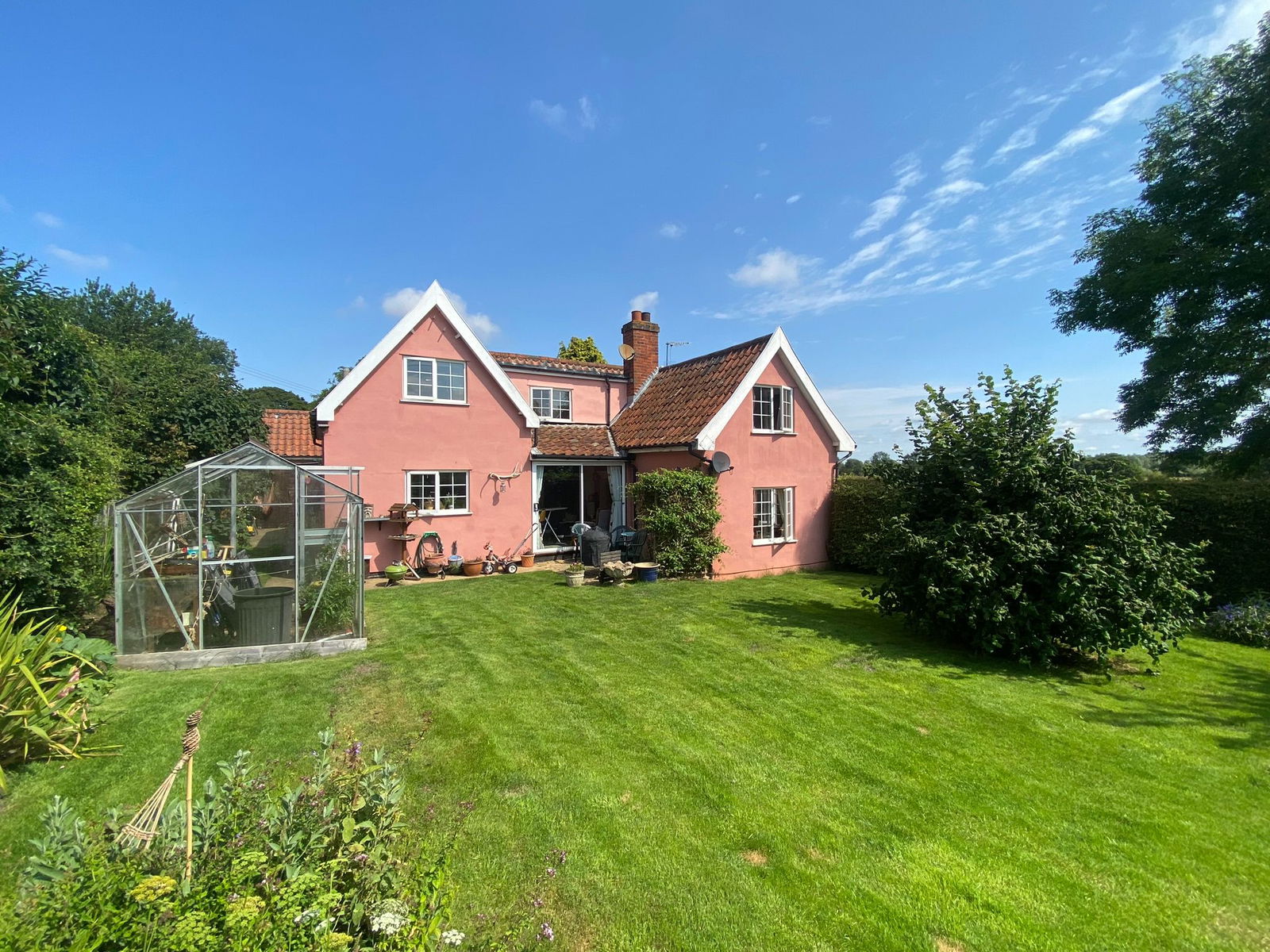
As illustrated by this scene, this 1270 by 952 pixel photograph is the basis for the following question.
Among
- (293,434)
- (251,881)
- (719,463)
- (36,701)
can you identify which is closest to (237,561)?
(36,701)

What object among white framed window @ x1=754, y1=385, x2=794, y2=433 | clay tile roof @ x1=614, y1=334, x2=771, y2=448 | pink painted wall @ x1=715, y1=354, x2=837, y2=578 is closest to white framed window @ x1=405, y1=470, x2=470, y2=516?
clay tile roof @ x1=614, y1=334, x2=771, y2=448

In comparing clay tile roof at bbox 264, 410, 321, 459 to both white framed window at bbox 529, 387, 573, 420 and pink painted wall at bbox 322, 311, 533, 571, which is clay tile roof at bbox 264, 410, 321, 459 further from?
white framed window at bbox 529, 387, 573, 420

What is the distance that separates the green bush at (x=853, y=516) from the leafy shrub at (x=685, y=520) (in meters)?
4.85

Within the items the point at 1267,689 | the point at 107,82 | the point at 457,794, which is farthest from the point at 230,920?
the point at 107,82

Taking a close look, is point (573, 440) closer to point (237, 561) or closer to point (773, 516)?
point (773, 516)

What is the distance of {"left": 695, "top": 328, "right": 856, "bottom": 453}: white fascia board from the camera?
14.4 m

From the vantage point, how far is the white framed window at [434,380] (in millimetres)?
14953

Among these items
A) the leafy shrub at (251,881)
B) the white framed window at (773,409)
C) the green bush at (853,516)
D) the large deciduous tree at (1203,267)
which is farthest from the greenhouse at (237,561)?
the large deciduous tree at (1203,267)

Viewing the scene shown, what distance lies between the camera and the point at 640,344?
19734 mm

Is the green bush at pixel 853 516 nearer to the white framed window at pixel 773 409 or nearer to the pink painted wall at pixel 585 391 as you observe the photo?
the white framed window at pixel 773 409

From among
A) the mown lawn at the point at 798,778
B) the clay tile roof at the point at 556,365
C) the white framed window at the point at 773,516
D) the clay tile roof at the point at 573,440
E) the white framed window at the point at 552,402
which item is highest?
the clay tile roof at the point at 556,365

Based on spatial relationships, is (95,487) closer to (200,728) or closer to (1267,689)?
(200,728)

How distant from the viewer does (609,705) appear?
6367 millimetres

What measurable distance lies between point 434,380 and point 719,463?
844cm
